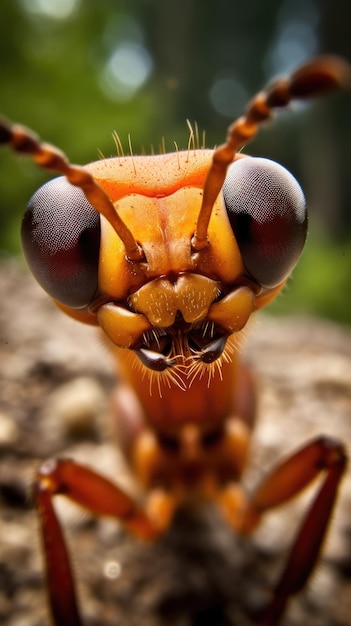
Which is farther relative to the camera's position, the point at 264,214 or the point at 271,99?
the point at 264,214

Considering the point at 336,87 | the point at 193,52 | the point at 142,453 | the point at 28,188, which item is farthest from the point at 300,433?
the point at 193,52

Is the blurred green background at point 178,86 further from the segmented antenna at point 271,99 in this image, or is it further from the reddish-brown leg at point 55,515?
the reddish-brown leg at point 55,515

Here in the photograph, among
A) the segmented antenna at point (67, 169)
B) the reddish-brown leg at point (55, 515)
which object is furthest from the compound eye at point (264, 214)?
the reddish-brown leg at point (55, 515)

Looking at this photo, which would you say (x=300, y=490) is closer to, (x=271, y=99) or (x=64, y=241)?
(x=64, y=241)

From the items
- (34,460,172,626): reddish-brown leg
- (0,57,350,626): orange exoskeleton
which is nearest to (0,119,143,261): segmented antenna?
(0,57,350,626): orange exoskeleton

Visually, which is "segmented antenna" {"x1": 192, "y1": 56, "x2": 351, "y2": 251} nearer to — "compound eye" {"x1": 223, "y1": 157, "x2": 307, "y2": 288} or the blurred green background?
"compound eye" {"x1": 223, "y1": 157, "x2": 307, "y2": 288}

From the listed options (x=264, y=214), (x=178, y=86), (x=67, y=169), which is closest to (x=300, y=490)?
(x=264, y=214)
